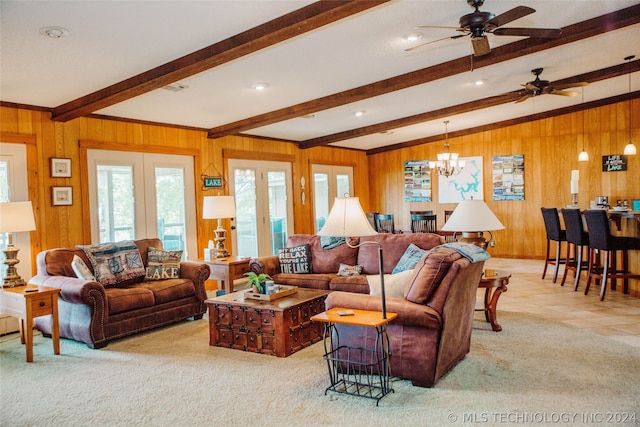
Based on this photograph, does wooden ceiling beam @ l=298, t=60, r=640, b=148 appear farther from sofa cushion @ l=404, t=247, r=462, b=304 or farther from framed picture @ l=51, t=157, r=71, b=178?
framed picture @ l=51, t=157, r=71, b=178

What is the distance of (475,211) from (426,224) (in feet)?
15.6

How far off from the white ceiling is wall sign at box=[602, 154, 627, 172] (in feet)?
5.26

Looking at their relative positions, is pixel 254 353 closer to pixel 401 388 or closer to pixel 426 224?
pixel 401 388

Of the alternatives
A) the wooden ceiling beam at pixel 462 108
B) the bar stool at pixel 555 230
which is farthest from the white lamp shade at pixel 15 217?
the bar stool at pixel 555 230

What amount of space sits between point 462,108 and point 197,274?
473 centimetres

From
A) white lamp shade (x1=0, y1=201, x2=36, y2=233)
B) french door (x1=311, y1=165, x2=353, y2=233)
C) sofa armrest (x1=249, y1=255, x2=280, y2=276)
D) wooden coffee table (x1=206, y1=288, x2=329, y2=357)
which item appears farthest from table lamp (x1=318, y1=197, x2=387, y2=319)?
french door (x1=311, y1=165, x2=353, y2=233)

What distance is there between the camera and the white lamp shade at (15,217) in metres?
4.15

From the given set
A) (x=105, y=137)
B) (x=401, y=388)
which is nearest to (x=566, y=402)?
(x=401, y=388)

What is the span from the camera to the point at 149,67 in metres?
4.16

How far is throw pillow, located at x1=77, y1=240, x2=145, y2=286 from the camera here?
4695 mm

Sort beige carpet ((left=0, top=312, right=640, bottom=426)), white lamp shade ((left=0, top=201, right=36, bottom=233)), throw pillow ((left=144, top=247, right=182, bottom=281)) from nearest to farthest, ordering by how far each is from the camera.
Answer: beige carpet ((left=0, top=312, right=640, bottom=426)) < white lamp shade ((left=0, top=201, right=36, bottom=233)) < throw pillow ((left=144, top=247, right=182, bottom=281))

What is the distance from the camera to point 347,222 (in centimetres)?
317

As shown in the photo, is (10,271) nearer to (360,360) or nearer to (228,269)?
(228,269)

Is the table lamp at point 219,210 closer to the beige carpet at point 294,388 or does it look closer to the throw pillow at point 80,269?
the throw pillow at point 80,269
